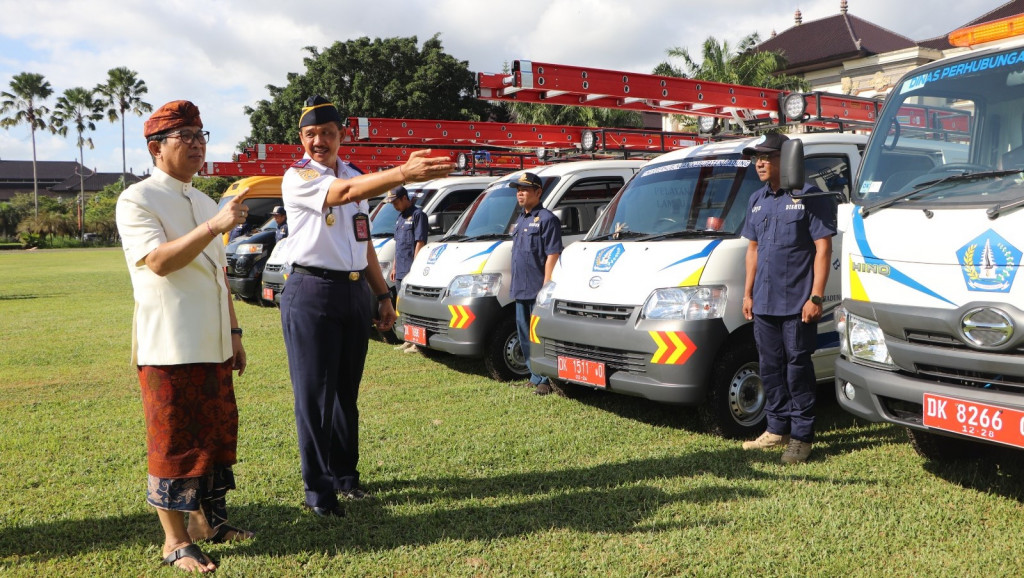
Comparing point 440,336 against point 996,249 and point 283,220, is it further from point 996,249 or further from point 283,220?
point 283,220

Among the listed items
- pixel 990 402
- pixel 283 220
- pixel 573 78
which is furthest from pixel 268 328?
pixel 990 402

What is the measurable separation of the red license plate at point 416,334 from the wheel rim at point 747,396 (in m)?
3.33

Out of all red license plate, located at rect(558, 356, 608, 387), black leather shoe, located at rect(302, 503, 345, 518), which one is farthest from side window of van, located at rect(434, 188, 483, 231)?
black leather shoe, located at rect(302, 503, 345, 518)

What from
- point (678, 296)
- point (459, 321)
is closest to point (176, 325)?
point (678, 296)

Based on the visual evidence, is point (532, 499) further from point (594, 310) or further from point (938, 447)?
point (938, 447)

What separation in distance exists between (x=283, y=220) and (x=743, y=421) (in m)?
9.61

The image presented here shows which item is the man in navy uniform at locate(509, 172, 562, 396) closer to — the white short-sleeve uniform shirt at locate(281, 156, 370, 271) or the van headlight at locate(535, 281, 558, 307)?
the van headlight at locate(535, 281, 558, 307)

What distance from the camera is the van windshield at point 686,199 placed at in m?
5.60

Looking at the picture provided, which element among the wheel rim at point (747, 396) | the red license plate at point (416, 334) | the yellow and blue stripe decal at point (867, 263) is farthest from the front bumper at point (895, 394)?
the red license plate at point (416, 334)

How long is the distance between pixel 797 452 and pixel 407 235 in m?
5.59

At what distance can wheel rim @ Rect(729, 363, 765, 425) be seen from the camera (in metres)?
5.25

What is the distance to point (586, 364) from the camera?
547 centimetres

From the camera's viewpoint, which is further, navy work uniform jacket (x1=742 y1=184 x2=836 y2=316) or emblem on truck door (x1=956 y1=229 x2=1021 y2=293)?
navy work uniform jacket (x1=742 y1=184 x2=836 y2=316)

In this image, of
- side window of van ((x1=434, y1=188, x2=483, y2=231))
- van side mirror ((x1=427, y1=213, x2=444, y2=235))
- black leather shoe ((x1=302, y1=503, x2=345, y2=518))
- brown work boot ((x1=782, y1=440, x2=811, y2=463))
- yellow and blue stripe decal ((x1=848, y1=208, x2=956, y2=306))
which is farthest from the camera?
side window of van ((x1=434, y1=188, x2=483, y2=231))
